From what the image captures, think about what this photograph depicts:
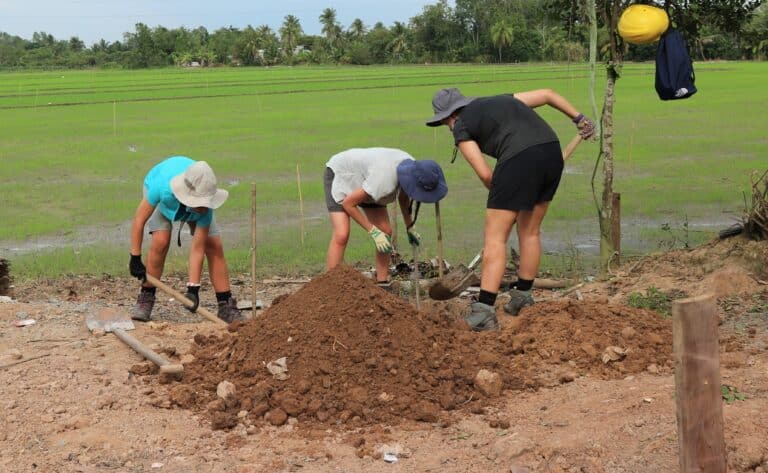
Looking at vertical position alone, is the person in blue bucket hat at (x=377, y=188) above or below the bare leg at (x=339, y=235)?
above

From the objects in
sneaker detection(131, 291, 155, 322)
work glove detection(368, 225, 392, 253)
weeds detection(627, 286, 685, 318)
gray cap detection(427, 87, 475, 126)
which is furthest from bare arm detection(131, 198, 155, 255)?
weeds detection(627, 286, 685, 318)

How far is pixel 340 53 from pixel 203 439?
8806cm

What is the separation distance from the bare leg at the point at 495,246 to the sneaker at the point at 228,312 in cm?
169

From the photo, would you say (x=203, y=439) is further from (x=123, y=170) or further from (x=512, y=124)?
(x=123, y=170)

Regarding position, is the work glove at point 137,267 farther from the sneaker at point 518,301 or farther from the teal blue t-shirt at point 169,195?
the sneaker at point 518,301

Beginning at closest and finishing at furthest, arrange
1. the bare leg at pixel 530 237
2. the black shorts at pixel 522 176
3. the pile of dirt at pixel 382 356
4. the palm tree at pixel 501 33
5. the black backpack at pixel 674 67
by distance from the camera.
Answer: the pile of dirt at pixel 382 356 < the black shorts at pixel 522 176 < the bare leg at pixel 530 237 < the black backpack at pixel 674 67 < the palm tree at pixel 501 33

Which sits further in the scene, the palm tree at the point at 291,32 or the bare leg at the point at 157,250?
the palm tree at the point at 291,32

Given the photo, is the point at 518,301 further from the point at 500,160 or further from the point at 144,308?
the point at 144,308

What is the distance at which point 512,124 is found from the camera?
6.12m

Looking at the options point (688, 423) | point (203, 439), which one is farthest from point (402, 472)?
point (688, 423)

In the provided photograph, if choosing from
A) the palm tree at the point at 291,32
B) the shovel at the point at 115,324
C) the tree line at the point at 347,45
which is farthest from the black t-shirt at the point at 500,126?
the palm tree at the point at 291,32

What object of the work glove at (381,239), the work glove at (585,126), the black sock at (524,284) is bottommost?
the black sock at (524,284)

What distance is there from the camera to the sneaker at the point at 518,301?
6504mm

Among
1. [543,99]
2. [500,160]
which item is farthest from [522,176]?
[543,99]
